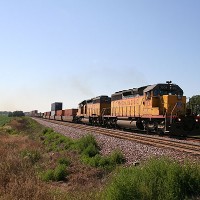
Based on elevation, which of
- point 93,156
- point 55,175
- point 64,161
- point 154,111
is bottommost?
point 55,175

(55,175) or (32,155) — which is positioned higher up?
(32,155)

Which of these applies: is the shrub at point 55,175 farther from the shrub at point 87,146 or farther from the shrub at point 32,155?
the shrub at point 32,155

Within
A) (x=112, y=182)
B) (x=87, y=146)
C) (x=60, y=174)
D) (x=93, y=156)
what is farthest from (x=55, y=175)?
(x=112, y=182)

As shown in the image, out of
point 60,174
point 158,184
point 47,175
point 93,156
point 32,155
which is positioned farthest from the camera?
point 32,155

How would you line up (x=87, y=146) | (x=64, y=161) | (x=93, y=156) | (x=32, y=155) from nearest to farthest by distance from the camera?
1. (x=64, y=161)
2. (x=93, y=156)
3. (x=32, y=155)
4. (x=87, y=146)

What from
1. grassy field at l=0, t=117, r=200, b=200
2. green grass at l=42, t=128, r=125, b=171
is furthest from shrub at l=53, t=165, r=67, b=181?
green grass at l=42, t=128, r=125, b=171

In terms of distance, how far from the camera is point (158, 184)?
6.95 meters

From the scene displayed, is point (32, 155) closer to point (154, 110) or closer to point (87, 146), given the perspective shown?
point (87, 146)

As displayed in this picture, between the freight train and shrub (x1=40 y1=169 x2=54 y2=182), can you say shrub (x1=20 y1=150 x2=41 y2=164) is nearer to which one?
shrub (x1=40 y1=169 x2=54 y2=182)

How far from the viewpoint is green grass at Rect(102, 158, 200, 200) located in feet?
22.0

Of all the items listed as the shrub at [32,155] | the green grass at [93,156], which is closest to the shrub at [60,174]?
the green grass at [93,156]

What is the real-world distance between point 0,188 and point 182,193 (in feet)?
15.4

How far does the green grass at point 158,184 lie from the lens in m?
6.72

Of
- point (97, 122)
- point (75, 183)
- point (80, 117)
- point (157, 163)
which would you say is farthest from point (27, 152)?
point (80, 117)
